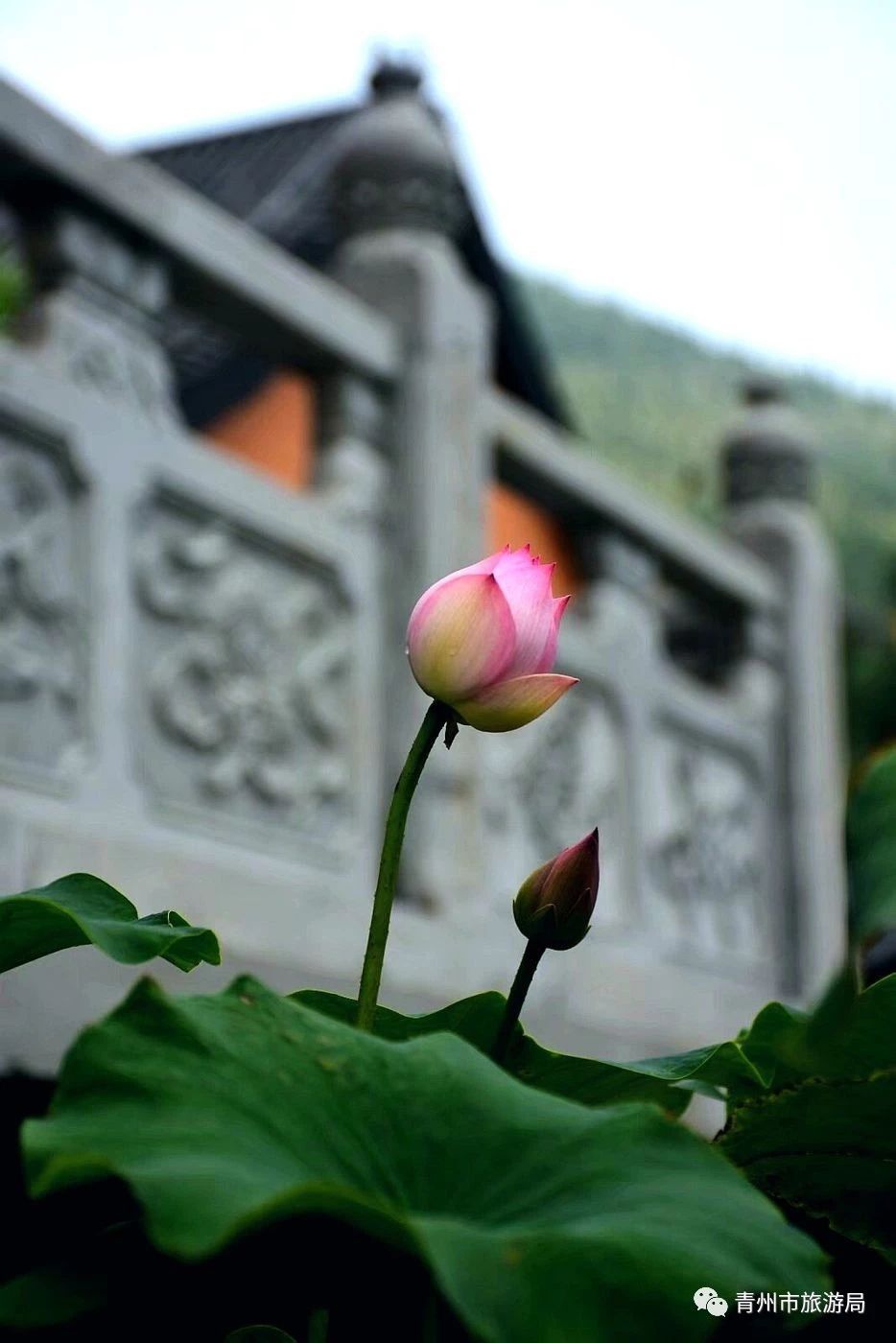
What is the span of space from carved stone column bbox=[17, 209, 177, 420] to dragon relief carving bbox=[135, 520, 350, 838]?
231 mm

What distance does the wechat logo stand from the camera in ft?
1.89

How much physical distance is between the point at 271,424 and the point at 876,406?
77.5 ft

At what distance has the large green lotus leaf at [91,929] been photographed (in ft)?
2.33

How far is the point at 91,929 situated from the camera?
2.33 feet

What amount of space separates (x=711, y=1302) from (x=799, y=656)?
4001mm

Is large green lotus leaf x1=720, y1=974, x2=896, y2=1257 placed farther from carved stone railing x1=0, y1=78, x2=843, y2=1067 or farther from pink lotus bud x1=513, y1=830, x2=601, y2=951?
carved stone railing x1=0, y1=78, x2=843, y2=1067

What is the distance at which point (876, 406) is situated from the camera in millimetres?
27547

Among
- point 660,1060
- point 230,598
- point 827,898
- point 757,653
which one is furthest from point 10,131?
point 827,898

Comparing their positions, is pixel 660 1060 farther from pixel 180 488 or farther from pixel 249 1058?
pixel 180 488

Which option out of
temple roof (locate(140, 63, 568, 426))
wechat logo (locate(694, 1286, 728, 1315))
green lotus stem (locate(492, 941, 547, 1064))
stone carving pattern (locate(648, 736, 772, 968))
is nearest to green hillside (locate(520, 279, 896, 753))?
temple roof (locate(140, 63, 568, 426))

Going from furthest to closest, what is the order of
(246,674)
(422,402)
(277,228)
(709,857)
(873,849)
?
(277,228) → (709,857) → (422,402) → (246,674) → (873,849)

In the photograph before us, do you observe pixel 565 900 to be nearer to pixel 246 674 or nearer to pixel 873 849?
pixel 873 849

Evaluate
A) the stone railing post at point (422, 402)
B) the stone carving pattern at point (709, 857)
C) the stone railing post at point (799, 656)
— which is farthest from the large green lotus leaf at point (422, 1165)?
the stone railing post at point (799, 656)

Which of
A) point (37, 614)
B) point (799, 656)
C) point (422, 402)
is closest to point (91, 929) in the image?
point (37, 614)
